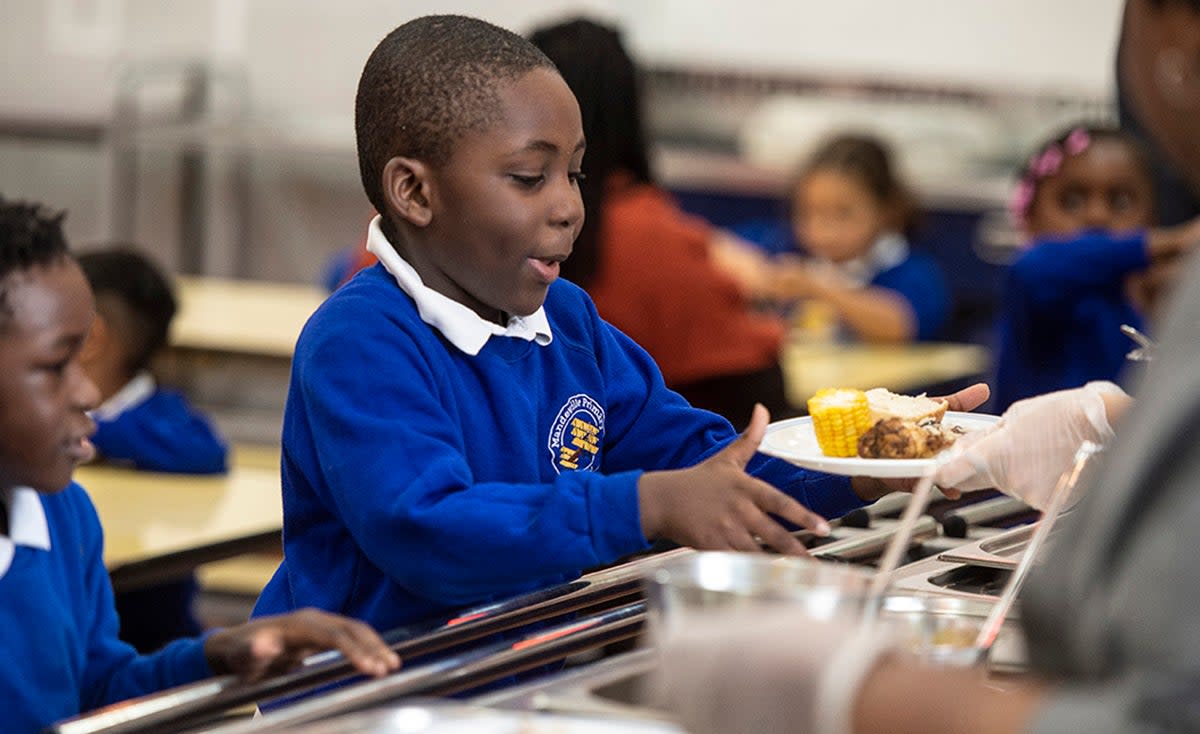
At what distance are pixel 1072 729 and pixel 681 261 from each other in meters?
2.38

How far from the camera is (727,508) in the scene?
110 centimetres

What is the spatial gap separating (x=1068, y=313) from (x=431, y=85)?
6.32ft

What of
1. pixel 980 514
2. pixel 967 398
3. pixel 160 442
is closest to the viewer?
pixel 967 398

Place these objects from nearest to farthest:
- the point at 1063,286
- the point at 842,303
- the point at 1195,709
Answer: the point at 1195,709, the point at 1063,286, the point at 842,303

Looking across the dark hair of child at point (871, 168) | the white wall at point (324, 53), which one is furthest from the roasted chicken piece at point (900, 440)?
the white wall at point (324, 53)

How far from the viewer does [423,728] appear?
35.8 inches

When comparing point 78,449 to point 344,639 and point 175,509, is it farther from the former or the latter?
point 175,509

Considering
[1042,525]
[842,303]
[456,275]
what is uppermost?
[456,275]

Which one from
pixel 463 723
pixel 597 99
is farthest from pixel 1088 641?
pixel 597 99

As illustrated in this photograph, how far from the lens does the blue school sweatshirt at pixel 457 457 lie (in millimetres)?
1168

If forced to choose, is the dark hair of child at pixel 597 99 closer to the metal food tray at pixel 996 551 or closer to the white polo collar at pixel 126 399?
the white polo collar at pixel 126 399

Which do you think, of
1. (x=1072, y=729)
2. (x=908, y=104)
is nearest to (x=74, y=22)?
(x=908, y=104)

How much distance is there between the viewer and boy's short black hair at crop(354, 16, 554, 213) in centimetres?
131

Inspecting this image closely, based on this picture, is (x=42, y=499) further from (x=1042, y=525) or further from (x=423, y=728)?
(x=1042, y=525)
